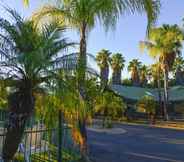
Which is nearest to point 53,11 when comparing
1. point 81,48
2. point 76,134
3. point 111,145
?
point 81,48

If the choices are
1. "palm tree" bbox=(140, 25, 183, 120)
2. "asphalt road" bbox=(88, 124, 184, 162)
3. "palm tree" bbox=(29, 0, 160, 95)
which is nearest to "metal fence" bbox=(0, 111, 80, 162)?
"asphalt road" bbox=(88, 124, 184, 162)

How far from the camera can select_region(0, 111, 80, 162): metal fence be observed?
11.0 m

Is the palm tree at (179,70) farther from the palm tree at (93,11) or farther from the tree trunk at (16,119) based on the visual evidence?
the tree trunk at (16,119)

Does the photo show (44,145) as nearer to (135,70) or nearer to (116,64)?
(116,64)

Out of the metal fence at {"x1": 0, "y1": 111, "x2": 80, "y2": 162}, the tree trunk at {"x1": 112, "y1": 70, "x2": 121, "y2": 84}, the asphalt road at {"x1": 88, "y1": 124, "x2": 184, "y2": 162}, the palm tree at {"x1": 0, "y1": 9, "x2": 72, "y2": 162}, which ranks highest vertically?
the tree trunk at {"x1": 112, "y1": 70, "x2": 121, "y2": 84}

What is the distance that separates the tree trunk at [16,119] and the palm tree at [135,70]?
56.8 m

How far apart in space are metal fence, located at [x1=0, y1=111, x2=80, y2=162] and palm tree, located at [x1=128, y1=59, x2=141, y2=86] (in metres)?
51.2

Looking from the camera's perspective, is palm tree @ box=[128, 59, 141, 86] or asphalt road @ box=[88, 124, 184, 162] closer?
asphalt road @ box=[88, 124, 184, 162]

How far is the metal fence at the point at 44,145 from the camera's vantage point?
1100 cm

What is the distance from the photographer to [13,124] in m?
9.26

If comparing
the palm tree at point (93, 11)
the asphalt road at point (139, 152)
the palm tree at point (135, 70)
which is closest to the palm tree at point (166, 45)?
the palm tree at point (135, 70)

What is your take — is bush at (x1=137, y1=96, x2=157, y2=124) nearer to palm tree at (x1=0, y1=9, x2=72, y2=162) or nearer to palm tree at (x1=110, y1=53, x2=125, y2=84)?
palm tree at (x1=110, y1=53, x2=125, y2=84)

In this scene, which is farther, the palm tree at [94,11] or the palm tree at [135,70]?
the palm tree at [135,70]

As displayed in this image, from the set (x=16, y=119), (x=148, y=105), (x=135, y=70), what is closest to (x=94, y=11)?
(x=16, y=119)
